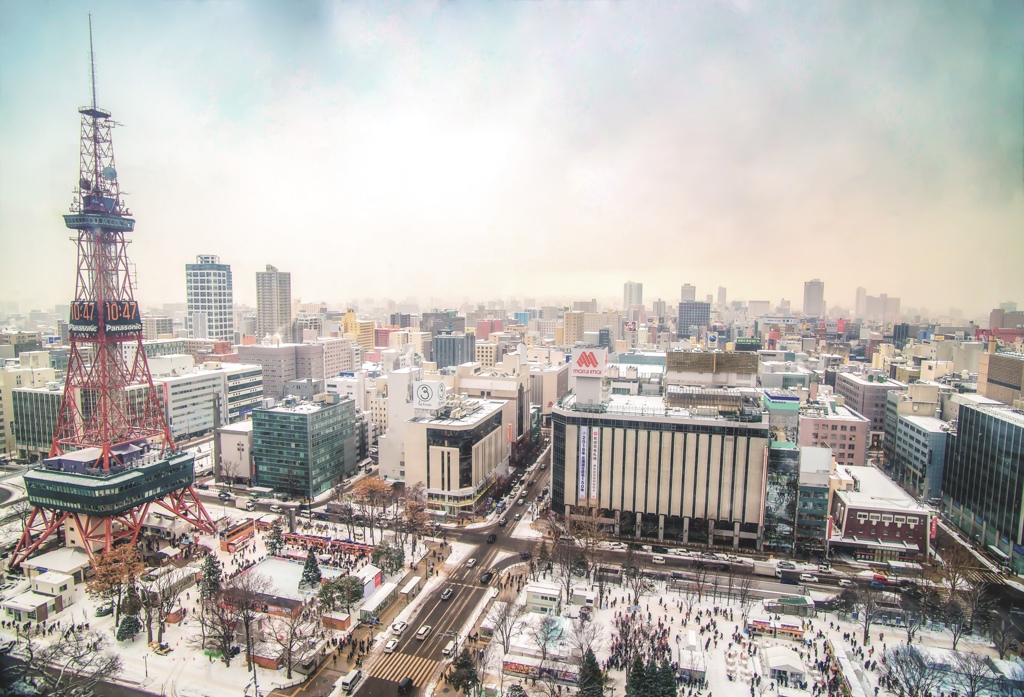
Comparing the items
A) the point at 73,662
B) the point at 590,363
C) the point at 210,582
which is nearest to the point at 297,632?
the point at 210,582

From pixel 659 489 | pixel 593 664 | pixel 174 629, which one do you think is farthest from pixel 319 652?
pixel 659 489

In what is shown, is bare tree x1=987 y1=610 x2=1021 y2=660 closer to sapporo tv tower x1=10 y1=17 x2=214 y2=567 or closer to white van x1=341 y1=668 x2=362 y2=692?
white van x1=341 y1=668 x2=362 y2=692

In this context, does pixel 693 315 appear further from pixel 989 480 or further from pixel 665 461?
pixel 665 461

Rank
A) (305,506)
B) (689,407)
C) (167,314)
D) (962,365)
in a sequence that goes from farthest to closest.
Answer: (167,314)
(962,365)
(305,506)
(689,407)

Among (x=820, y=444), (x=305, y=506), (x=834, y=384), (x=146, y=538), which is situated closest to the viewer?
(x=146, y=538)

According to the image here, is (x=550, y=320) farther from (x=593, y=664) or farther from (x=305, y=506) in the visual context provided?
(x=593, y=664)

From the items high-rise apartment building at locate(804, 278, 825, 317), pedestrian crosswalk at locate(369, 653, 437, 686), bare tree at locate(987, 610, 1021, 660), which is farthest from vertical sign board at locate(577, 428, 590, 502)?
high-rise apartment building at locate(804, 278, 825, 317)
